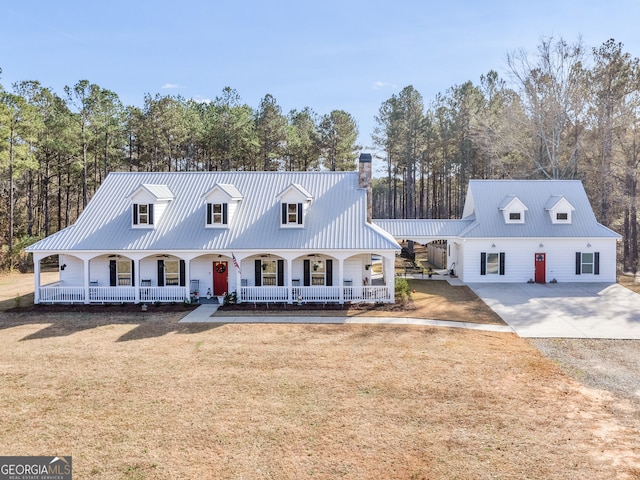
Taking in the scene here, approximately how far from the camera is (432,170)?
56906 mm

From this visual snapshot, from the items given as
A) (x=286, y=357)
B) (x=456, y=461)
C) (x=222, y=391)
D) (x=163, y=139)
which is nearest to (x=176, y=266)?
(x=286, y=357)

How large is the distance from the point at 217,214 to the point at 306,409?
15289 millimetres

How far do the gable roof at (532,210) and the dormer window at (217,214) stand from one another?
51.8 ft

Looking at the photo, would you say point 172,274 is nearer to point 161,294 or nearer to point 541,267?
point 161,294

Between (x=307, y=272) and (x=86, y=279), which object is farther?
(x=307, y=272)

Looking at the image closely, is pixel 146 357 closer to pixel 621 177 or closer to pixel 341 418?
pixel 341 418

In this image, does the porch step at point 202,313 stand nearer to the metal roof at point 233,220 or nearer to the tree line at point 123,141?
the metal roof at point 233,220

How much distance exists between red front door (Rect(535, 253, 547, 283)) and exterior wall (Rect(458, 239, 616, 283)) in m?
0.19

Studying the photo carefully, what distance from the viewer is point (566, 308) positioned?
22062 mm

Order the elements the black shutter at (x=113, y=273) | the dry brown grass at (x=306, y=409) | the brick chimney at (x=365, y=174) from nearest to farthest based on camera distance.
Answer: the dry brown grass at (x=306, y=409) → the black shutter at (x=113, y=273) → the brick chimney at (x=365, y=174)

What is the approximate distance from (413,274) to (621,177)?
20.9m

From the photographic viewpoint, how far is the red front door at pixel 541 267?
1140 inches

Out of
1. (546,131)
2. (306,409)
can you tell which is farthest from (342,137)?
(306,409)

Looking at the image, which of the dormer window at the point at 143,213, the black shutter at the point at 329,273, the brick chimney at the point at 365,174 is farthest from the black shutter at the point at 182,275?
the brick chimney at the point at 365,174
